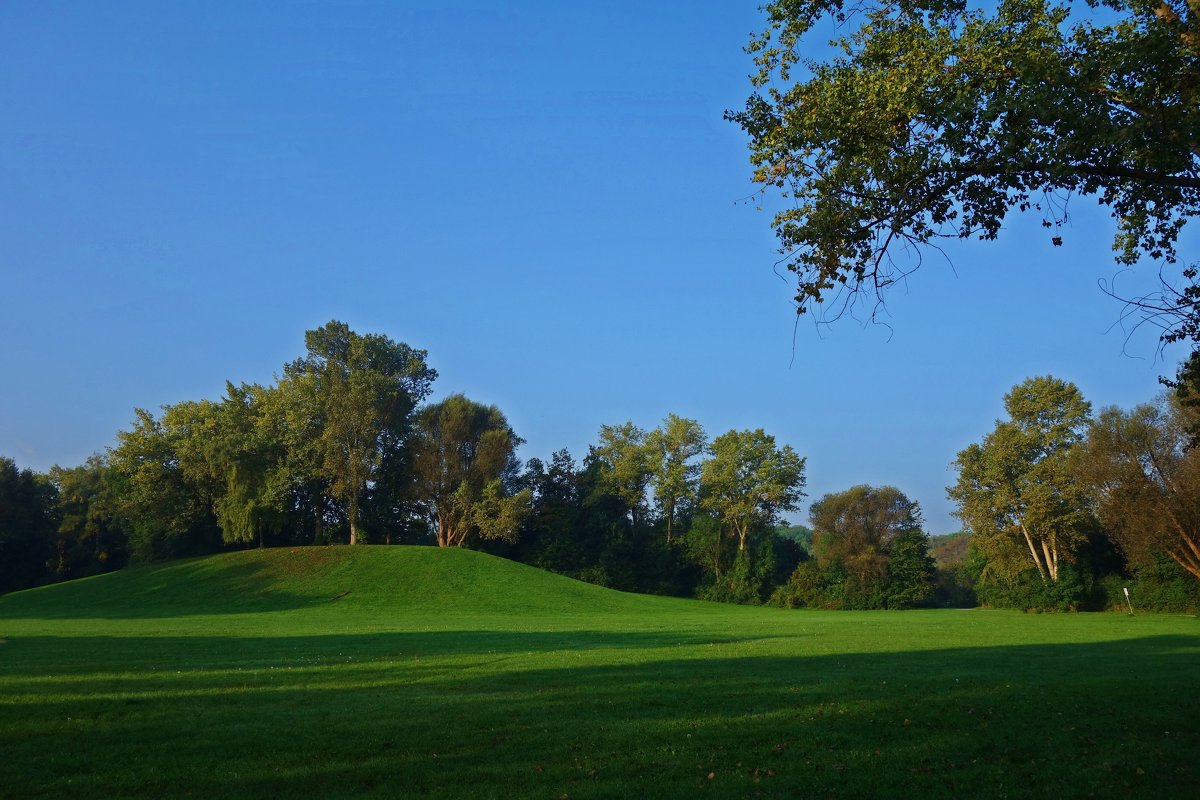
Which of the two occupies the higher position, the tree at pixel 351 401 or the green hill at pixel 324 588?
the tree at pixel 351 401

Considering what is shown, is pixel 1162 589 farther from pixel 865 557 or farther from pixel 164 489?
pixel 164 489

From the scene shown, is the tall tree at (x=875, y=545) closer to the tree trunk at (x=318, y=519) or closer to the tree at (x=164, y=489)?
the tree trunk at (x=318, y=519)

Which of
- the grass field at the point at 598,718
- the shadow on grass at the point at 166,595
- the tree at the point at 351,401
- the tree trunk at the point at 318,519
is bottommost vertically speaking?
the shadow on grass at the point at 166,595

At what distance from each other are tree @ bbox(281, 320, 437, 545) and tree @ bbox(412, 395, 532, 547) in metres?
3.24

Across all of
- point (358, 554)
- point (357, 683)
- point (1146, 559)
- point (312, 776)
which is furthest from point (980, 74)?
point (358, 554)

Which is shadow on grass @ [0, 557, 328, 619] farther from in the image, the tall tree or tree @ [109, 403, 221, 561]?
the tall tree

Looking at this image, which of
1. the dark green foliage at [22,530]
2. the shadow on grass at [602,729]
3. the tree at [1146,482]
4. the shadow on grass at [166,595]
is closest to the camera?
the shadow on grass at [602,729]

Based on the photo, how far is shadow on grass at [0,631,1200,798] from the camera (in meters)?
9.06

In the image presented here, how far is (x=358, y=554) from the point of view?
70.8 metres

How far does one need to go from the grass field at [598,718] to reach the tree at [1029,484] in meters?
30.0

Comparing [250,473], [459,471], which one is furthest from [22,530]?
[459,471]

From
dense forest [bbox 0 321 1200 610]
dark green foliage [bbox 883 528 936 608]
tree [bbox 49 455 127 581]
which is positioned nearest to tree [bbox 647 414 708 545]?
dense forest [bbox 0 321 1200 610]

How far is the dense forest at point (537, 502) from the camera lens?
58125mm

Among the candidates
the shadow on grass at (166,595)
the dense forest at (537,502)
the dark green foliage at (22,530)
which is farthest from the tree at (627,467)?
the dark green foliage at (22,530)
